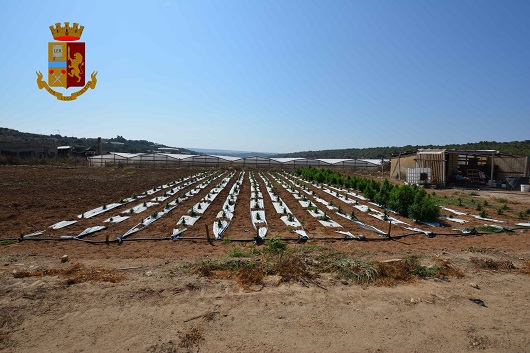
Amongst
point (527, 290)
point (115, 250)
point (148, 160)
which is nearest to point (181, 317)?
point (115, 250)

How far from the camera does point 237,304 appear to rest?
3904 mm

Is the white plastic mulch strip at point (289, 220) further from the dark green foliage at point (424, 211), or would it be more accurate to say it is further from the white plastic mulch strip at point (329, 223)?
the dark green foliage at point (424, 211)

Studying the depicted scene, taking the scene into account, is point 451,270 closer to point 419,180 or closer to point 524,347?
point 524,347

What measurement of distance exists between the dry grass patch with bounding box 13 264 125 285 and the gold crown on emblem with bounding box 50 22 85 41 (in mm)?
9585

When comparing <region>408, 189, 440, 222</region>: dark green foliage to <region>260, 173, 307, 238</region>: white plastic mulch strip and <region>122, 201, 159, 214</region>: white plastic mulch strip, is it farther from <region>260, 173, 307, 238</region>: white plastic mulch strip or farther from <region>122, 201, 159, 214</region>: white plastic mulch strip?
<region>122, 201, 159, 214</region>: white plastic mulch strip

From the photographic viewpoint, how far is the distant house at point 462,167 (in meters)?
18.8

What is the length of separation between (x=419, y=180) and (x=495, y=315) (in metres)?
17.0

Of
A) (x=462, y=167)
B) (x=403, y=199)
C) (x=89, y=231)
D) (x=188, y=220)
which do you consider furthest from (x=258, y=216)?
(x=462, y=167)

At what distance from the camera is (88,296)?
4.00 m

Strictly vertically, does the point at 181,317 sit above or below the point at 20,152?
A: below

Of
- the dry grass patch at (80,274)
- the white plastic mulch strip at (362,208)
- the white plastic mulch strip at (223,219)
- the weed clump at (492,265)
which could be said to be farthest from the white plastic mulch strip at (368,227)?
the dry grass patch at (80,274)

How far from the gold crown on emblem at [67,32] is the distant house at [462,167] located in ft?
63.9

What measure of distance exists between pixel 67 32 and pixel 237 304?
12029mm

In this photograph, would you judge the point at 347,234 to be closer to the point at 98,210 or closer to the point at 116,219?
the point at 116,219
